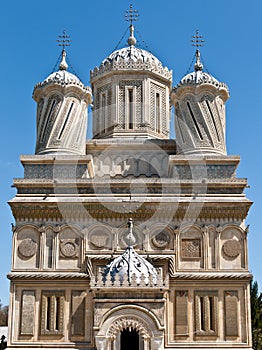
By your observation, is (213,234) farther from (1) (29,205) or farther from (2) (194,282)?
(1) (29,205)

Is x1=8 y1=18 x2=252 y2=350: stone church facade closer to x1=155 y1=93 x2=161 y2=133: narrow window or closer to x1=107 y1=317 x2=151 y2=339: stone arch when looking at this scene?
x1=107 y1=317 x2=151 y2=339: stone arch

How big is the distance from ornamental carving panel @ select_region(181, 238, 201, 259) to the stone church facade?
4 centimetres

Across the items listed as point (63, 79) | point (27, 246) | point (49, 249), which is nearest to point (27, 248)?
point (27, 246)

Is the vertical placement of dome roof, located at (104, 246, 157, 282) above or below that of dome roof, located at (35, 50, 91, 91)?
below

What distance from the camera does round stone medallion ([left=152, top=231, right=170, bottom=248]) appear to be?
24500 millimetres

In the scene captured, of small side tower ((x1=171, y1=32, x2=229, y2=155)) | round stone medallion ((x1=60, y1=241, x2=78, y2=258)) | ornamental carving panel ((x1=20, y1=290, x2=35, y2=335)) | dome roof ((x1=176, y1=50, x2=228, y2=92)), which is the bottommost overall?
ornamental carving panel ((x1=20, y1=290, x2=35, y2=335))

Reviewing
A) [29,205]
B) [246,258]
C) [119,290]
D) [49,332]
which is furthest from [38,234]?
[246,258]

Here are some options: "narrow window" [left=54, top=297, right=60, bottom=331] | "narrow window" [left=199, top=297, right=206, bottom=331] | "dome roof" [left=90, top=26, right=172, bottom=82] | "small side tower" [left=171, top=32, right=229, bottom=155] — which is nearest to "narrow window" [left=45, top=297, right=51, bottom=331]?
"narrow window" [left=54, top=297, right=60, bottom=331]

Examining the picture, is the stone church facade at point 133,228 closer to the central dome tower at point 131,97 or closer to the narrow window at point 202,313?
the narrow window at point 202,313

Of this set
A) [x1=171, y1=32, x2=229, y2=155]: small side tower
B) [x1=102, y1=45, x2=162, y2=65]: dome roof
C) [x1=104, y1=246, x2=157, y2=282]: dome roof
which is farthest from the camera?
[x1=102, y1=45, x2=162, y2=65]: dome roof

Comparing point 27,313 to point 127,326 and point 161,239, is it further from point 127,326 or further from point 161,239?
point 161,239

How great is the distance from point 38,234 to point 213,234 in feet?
20.0

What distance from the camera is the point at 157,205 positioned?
81.0ft

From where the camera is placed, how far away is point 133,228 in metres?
24.7
